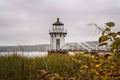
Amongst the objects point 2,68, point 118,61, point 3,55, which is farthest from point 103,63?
point 3,55

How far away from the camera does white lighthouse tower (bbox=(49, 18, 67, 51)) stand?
128 ft

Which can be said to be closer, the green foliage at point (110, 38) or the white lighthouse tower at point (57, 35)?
the green foliage at point (110, 38)

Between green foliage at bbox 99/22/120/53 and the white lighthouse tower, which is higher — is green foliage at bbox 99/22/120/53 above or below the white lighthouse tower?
below

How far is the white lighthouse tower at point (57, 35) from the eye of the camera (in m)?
38.9

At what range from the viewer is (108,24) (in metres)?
2.08

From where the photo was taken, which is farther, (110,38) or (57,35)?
(57,35)

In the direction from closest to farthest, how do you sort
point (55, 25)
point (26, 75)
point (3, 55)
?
point (26, 75) → point (3, 55) → point (55, 25)

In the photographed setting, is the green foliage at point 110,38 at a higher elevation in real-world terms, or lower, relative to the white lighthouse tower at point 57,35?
lower

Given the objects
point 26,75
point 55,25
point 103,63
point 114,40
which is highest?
point 55,25

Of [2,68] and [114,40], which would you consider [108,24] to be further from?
[2,68]

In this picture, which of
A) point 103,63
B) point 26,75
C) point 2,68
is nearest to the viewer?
point 103,63

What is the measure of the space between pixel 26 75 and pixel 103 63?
3271 mm

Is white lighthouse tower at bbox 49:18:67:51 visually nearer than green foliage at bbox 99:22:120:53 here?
No

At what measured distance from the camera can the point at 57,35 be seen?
3941 cm
